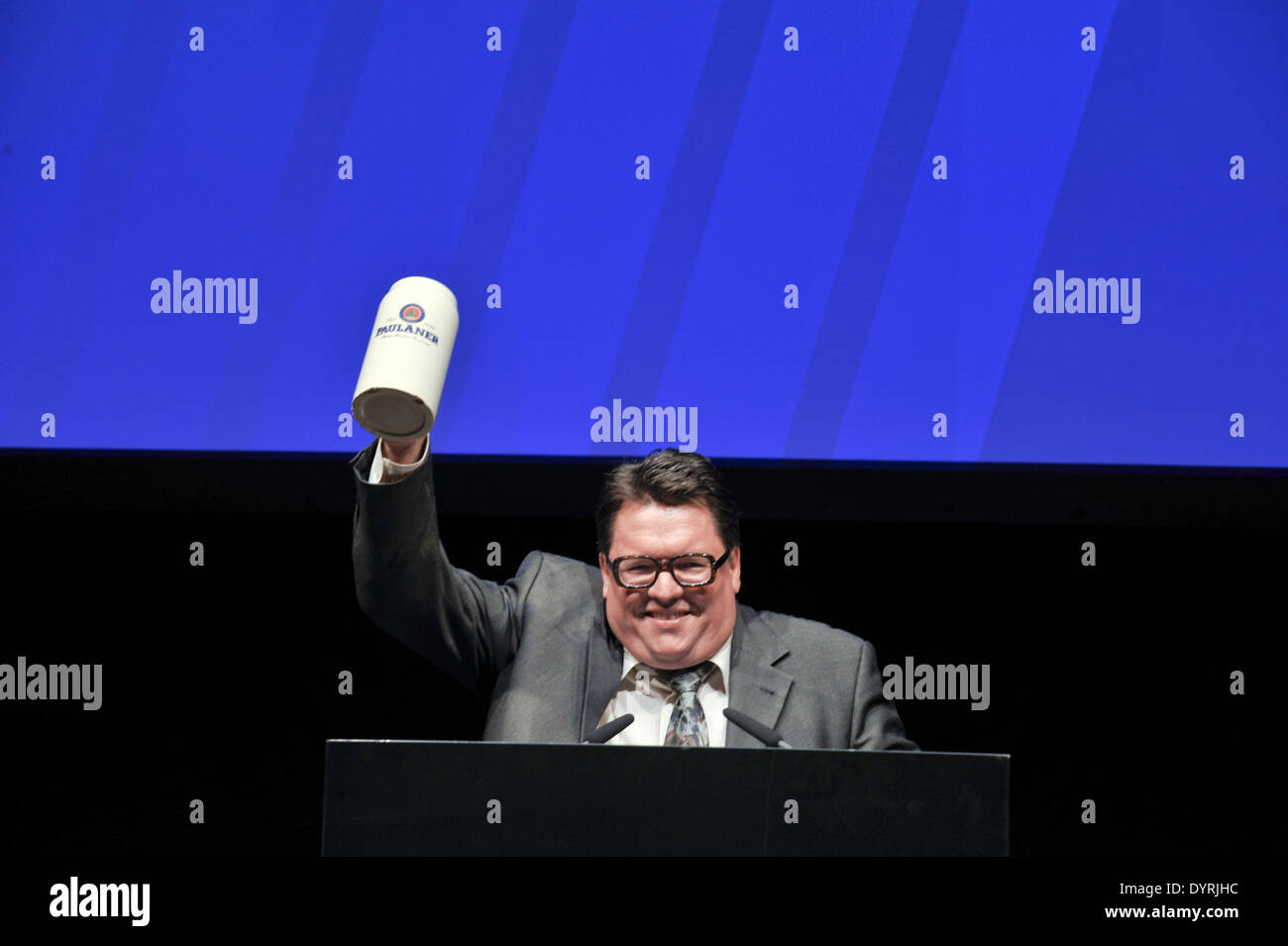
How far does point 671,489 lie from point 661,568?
122mm

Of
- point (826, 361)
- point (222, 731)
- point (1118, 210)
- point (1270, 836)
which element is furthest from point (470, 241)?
point (1270, 836)

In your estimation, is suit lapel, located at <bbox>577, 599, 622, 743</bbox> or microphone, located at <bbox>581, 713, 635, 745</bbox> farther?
suit lapel, located at <bbox>577, 599, 622, 743</bbox>

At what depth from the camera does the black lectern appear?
4.74ft

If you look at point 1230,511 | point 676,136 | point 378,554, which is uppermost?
point 676,136

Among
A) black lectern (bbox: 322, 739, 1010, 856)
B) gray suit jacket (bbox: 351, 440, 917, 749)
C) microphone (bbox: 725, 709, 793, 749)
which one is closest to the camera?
black lectern (bbox: 322, 739, 1010, 856)

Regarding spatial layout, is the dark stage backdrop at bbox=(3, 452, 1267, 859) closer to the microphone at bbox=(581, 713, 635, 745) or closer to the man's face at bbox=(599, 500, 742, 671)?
the man's face at bbox=(599, 500, 742, 671)

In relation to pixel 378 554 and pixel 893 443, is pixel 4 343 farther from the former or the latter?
pixel 893 443

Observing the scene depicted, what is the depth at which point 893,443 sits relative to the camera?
3.38m

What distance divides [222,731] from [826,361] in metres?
1.53

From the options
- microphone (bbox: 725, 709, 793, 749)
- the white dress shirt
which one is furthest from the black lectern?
the white dress shirt

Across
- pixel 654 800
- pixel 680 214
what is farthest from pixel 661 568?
pixel 680 214

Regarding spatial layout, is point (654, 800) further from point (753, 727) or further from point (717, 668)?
point (717, 668)

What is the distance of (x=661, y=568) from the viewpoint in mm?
2443

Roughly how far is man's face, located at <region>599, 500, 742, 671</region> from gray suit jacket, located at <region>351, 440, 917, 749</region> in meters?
0.08
